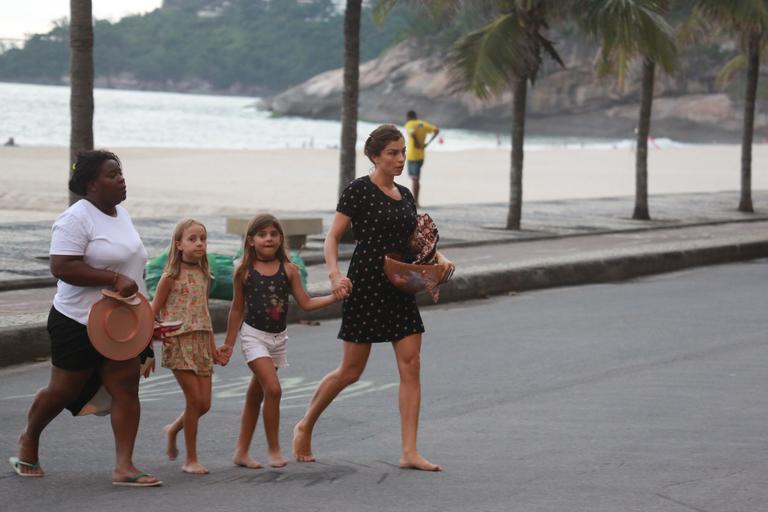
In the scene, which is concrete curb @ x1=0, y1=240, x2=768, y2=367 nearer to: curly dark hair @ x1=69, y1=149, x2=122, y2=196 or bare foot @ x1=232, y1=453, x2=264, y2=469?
bare foot @ x1=232, y1=453, x2=264, y2=469

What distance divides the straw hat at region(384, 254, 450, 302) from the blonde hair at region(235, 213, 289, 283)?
496 millimetres

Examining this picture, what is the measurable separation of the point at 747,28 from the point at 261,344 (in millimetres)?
19970

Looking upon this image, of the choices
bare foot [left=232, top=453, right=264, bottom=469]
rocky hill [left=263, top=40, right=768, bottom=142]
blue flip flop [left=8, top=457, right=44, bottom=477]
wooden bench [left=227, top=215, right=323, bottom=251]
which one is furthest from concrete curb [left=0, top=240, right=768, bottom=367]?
rocky hill [left=263, top=40, right=768, bottom=142]

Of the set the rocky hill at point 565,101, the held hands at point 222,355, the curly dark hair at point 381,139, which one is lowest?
the held hands at point 222,355

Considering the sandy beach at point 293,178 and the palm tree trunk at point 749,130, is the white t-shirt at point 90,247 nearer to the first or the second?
the sandy beach at point 293,178

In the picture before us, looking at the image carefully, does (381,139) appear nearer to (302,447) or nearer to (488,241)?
(302,447)

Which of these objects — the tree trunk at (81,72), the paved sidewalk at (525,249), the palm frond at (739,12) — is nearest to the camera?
the paved sidewalk at (525,249)

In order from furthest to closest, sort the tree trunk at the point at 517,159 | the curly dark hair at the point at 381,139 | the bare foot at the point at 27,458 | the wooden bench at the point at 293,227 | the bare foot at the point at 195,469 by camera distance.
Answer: the tree trunk at the point at 517,159 → the wooden bench at the point at 293,227 → the curly dark hair at the point at 381,139 → the bare foot at the point at 195,469 → the bare foot at the point at 27,458

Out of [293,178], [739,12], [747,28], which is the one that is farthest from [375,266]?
[293,178]

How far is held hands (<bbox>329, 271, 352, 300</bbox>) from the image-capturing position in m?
7.17

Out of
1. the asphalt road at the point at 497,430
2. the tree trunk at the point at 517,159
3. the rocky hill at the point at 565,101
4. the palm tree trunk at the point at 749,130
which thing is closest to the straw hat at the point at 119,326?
the asphalt road at the point at 497,430

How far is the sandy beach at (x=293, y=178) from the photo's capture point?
30172mm

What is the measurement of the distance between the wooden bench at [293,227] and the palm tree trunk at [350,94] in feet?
6.52

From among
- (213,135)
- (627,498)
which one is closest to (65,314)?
(627,498)
